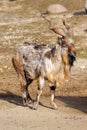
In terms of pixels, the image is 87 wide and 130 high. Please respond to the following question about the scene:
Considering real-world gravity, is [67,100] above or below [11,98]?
above

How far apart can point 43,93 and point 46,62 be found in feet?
11.4

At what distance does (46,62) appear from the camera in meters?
16.2

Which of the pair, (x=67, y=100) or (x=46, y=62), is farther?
(x=67, y=100)

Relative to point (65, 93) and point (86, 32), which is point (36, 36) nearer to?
point (86, 32)

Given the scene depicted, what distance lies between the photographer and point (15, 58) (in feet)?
55.8

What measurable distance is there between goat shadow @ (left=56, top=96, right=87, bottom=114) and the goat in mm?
753

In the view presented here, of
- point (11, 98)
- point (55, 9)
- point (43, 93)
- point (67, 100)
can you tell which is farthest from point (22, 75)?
point (55, 9)

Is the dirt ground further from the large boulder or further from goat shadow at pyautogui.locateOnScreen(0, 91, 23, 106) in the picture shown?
the large boulder

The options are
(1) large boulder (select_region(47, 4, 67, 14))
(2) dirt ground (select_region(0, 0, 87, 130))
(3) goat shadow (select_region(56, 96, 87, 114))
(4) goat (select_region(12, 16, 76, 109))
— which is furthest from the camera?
(1) large boulder (select_region(47, 4, 67, 14))

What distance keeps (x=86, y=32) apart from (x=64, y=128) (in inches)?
702

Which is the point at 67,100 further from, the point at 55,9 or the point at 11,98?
the point at 55,9

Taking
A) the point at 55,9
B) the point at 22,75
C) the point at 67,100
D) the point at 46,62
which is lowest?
the point at 55,9

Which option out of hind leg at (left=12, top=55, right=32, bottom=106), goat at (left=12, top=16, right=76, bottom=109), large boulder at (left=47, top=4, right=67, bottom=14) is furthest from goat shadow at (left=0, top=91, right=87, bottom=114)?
large boulder at (left=47, top=4, right=67, bottom=14)

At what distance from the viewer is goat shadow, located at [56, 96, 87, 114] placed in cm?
1664
